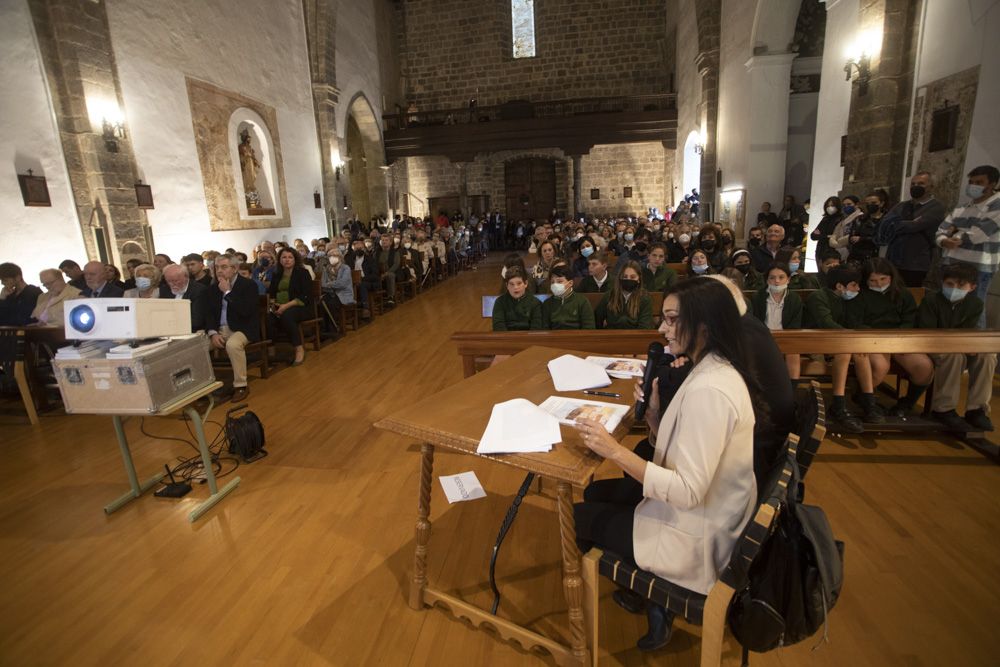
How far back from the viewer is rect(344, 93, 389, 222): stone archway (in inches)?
605

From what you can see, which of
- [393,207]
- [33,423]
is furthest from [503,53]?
[33,423]

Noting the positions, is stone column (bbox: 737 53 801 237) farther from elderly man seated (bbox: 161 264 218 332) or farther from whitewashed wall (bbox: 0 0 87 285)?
whitewashed wall (bbox: 0 0 87 285)

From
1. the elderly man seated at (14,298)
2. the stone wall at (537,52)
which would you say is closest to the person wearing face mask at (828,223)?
the elderly man seated at (14,298)

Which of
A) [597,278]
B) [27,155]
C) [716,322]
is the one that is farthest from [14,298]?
[716,322]

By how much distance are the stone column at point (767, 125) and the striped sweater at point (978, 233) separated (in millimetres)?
5482

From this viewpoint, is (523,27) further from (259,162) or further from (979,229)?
(979,229)

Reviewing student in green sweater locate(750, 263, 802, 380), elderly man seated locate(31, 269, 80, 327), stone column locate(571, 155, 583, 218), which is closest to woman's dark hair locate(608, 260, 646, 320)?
student in green sweater locate(750, 263, 802, 380)

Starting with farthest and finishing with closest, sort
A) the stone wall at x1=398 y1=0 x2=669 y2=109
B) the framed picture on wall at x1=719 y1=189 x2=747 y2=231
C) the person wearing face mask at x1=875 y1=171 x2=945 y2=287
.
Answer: the stone wall at x1=398 y1=0 x2=669 y2=109 → the framed picture on wall at x1=719 y1=189 x2=747 y2=231 → the person wearing face mask at x1=875 y1=171 x2=945 y2=287

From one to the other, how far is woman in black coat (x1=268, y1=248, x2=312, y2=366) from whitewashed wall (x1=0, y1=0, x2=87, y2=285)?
2605 millimetres

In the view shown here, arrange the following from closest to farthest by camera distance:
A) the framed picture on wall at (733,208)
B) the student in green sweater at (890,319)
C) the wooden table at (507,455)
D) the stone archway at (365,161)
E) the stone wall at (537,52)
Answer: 1. the wooden table at (507,455)
2. the student in green sweater at (890,319)
3. the framed picture on wall at (733,208)
4. the stone archway at (365,161)
5. the stone wall at (537,52)

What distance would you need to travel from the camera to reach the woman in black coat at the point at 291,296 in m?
5.45

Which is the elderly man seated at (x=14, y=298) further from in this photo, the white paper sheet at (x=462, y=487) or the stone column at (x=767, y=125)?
the stone column at (x=767, y=125)

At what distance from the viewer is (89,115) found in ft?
20.1

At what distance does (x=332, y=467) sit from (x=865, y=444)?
3.41m
